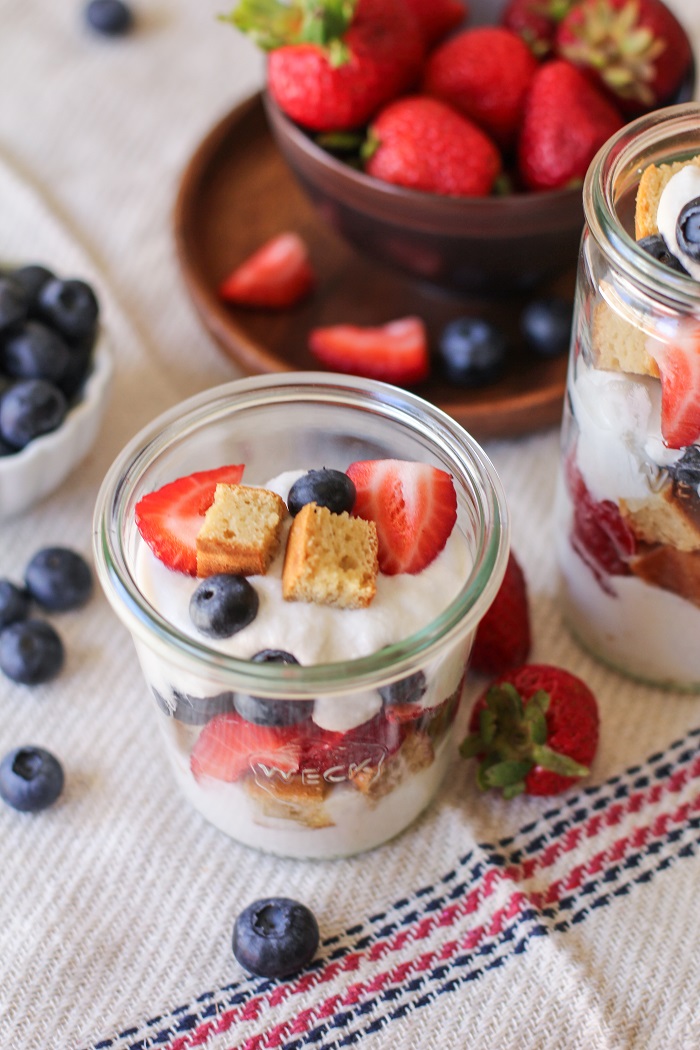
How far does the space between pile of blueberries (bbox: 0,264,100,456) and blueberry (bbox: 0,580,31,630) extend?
132 millimetres

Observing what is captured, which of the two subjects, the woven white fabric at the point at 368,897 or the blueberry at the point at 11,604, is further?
the blueberry at the point at 11,604

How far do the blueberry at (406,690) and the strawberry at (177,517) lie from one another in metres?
0.16

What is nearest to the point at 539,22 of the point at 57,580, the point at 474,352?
the point at 474,352

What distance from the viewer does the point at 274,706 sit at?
73 centimetres

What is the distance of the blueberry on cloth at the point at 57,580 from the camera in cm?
103

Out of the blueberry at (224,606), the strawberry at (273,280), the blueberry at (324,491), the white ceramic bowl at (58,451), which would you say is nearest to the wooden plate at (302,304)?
the strawberry at (273,280)

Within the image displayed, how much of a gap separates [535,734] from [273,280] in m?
0.63

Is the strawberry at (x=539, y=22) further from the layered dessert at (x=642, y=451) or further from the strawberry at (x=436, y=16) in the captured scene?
the layered dessert at (x=642, y=451)

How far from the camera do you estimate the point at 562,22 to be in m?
1.21

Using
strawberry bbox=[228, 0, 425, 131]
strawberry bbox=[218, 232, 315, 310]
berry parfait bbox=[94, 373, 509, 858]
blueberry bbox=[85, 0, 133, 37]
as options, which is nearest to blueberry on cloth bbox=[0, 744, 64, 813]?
berry parfait bbox=[94, 373, 509, 858]

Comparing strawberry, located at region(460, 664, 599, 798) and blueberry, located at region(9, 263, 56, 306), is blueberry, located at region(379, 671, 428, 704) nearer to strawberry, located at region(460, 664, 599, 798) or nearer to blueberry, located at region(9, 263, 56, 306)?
strawberry, located at region(460, 664, 599, 798)

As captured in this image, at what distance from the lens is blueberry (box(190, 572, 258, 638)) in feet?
2.38

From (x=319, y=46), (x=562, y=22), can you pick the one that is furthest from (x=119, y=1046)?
(x=562, y=22)

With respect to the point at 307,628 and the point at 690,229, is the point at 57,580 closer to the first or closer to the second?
the point at 307,628
